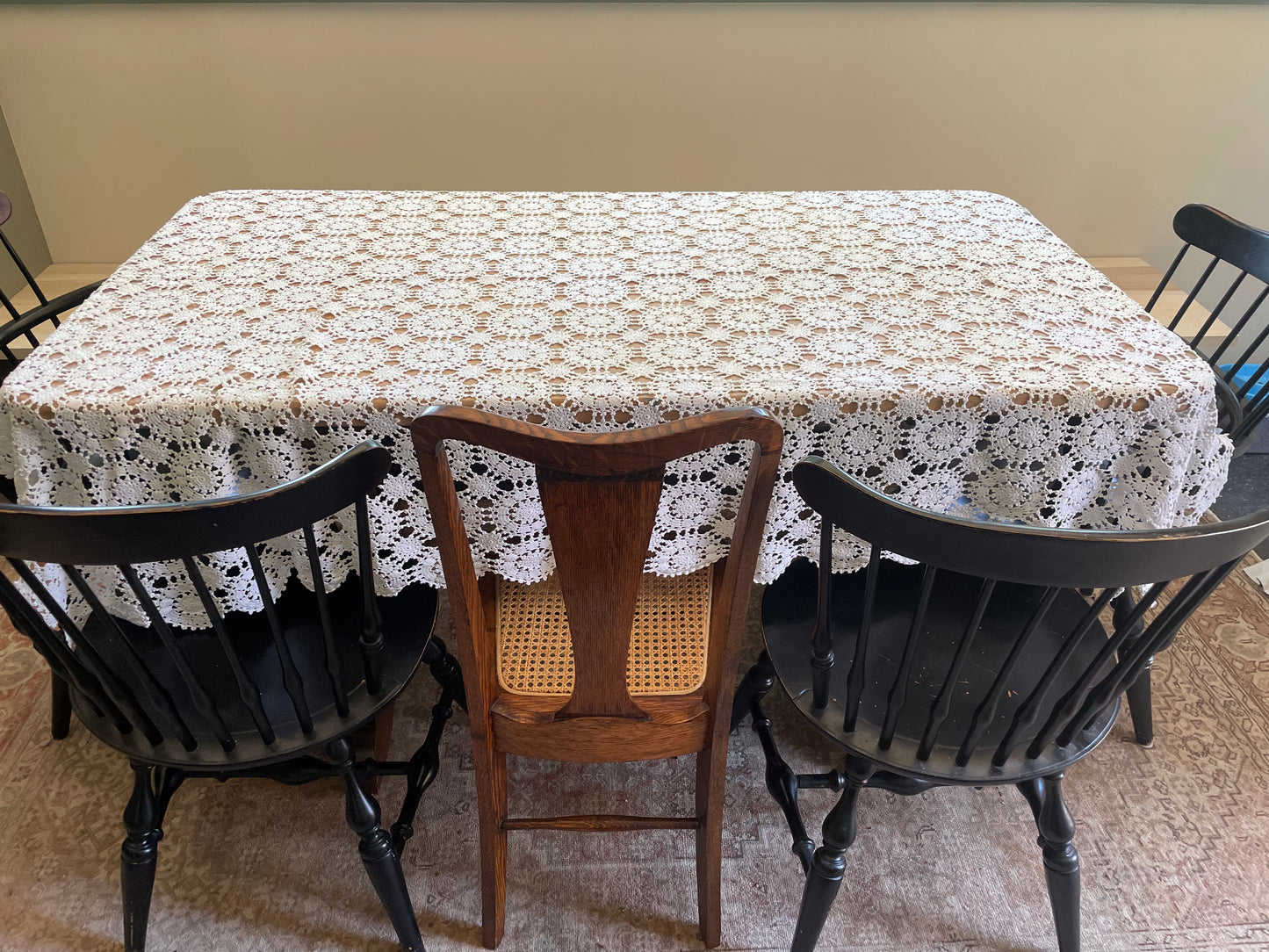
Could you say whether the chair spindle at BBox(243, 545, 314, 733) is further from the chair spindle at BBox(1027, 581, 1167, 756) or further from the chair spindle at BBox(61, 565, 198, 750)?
the chair spindle at BBox(1027, 581, 1167, 756)

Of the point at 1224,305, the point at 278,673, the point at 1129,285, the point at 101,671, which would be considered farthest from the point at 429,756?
the point at 1129,285

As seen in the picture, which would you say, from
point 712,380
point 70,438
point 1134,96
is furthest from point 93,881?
point 1134,96

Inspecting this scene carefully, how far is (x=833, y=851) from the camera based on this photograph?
42.1 inches

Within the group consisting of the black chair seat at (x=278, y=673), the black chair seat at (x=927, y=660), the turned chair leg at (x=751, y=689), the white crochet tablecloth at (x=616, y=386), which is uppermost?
the white crochet tablecloth at (x=616, y=386)

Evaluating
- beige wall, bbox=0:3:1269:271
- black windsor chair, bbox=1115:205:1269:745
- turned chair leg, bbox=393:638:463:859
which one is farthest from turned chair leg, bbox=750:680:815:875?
beige wall, bbox=0:3:1269:271

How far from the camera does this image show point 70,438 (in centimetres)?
100

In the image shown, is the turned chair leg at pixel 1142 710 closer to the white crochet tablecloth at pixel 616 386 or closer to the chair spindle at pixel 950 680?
the white crochet tablecloth at pixel 616 386

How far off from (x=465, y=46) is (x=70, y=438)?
5.92 feet

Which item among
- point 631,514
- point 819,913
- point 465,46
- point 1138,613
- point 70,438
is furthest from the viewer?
point 465,46

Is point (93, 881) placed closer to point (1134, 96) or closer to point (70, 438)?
point (70, 438)

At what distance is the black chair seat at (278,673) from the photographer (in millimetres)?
995

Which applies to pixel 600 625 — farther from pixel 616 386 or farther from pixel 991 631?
pixel 991 631

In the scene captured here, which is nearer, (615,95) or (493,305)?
(493,305)

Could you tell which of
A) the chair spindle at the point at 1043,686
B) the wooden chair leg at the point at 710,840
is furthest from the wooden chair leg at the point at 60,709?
the chair spindle at the point at 1043,686
